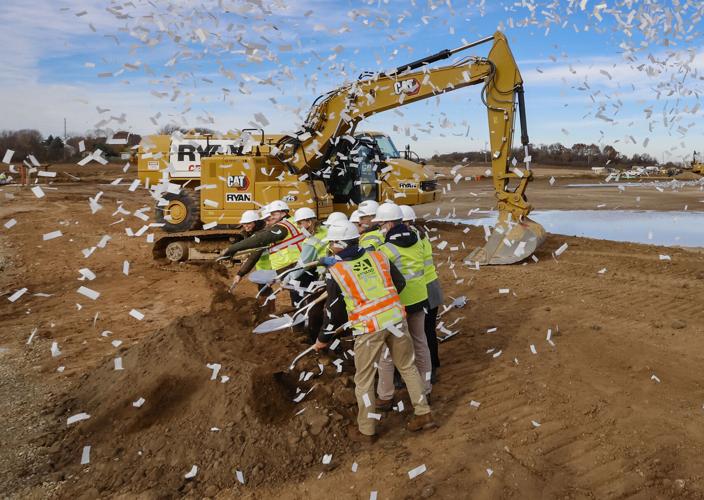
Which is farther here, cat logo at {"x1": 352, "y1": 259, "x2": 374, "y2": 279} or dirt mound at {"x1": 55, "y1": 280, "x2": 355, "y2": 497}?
cat logo at {"x1": 352, "y1": 259, "x2": 374, "y2": 279}

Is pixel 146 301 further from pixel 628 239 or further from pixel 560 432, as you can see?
pixel 628 239

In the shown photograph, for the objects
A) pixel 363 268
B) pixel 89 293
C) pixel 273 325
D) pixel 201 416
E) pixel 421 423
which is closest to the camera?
pixel 363 268

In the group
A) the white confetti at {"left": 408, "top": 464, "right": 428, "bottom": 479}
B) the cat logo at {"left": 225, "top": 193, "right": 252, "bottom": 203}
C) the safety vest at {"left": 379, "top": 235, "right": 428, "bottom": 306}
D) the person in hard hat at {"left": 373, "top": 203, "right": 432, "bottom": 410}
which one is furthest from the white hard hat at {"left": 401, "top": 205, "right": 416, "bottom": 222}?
the cat logo at {"left": 225, "top": 193, "right": 252, "bottom": 203}

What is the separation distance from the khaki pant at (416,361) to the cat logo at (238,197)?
6.68m

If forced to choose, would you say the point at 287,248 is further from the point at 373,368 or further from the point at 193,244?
the point at 193,244

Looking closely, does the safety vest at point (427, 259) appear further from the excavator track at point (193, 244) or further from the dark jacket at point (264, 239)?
the excavator track at point (193, 244)

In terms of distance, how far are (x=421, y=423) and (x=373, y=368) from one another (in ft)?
2.04

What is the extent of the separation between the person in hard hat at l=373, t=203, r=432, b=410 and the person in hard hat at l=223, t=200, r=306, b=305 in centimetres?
170

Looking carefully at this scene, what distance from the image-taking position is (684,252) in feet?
40.6

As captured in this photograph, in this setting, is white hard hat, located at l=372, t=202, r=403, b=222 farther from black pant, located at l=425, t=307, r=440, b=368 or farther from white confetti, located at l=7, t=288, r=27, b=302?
white confetti, located at l=7, t=288, r=27, b=302

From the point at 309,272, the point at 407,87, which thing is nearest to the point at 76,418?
the point at 309,272

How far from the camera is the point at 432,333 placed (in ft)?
19.8

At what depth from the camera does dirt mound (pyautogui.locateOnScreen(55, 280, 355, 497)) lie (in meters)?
4.45

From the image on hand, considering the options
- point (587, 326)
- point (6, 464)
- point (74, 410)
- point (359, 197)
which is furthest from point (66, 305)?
point (587, 326)
